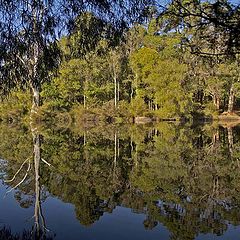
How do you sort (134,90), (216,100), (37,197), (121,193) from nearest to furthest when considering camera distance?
(37,197), (121,193), (134,90), (216,100)

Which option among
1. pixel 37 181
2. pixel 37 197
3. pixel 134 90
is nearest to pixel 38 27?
pixel 37 197

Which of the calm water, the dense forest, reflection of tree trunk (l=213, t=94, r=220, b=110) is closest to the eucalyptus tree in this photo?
the calm water

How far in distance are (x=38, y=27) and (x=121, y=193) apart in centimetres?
511

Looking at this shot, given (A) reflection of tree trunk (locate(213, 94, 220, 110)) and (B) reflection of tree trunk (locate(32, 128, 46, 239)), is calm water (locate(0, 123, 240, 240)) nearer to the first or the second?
(B) reflection of tree trunk (locate(32, 128, 46, 239))

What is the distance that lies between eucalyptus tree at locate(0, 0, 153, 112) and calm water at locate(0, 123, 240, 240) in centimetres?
244

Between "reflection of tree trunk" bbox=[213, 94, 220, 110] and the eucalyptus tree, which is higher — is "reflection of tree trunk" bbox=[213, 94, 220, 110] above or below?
below

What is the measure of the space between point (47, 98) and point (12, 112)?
3393 millimetres

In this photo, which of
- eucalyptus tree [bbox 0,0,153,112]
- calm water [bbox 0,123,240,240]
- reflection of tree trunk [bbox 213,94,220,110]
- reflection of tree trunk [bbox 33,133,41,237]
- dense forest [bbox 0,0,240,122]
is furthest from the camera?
reflection of tree trunk [bbox 213,94,220,110]

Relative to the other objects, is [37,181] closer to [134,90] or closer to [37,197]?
[37,197]

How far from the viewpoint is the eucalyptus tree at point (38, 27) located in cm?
498

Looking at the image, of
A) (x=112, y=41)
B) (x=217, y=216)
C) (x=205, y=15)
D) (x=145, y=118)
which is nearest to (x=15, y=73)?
(x=112, y=41)

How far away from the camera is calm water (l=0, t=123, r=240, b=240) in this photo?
6812 millimetres

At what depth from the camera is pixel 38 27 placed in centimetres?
503

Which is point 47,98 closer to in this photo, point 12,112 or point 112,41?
point 12,112
